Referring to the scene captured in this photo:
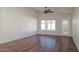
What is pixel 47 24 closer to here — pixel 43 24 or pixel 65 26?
pixel 43 24

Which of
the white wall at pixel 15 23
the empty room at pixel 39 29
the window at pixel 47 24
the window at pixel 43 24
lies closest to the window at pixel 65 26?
the empty room at pixel 39 29

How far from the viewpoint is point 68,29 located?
8719 mm

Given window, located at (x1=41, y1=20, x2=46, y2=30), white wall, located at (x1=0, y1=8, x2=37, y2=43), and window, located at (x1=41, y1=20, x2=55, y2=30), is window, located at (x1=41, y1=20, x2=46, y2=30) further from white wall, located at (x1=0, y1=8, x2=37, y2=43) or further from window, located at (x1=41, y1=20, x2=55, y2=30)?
white wall, located at (x1=0, y1=8, x2=37, y2=43)

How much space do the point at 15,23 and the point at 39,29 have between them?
13.8 feet

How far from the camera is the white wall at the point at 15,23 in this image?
17.3 feet

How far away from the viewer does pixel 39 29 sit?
10117mm

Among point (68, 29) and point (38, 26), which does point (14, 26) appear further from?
point (68, 29)

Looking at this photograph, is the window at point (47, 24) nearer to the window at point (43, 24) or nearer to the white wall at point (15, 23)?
the window at point (43, 24)

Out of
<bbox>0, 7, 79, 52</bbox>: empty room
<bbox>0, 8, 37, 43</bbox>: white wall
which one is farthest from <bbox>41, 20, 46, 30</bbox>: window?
<bbox>0, 8, 37, 43</bbox>: white wall

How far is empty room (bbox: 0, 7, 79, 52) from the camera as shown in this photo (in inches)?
173
